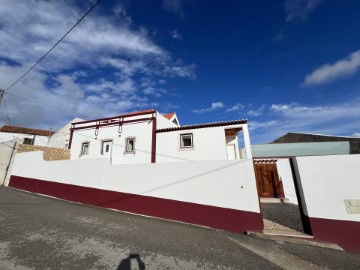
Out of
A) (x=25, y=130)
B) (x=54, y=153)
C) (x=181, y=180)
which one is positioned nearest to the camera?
(x=181, y=180)

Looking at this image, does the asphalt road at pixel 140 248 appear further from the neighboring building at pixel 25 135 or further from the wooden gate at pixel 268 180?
the neighboring building at pixel 25 135

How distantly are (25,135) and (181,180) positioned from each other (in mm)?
29844

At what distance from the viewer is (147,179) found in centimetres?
841

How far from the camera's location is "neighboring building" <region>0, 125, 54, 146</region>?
2573cm

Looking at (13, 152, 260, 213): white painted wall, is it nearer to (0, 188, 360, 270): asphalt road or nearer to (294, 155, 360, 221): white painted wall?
(0, 188, 360, 270): asphalt road

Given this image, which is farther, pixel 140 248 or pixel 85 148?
pixel 85 148

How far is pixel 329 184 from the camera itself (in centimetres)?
547

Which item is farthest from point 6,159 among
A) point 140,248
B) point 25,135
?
point 140,248

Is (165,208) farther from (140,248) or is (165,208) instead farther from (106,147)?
(106,147)

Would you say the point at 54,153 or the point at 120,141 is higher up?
the point at 120,141

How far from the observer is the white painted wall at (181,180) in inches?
259

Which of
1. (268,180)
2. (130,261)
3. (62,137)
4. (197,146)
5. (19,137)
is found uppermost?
(19,137)

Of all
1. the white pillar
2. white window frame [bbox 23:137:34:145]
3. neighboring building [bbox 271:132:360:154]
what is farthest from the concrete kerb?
white window frame [bbox 23:137:34:145]

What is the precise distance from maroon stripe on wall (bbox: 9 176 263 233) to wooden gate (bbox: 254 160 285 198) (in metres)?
6.82
